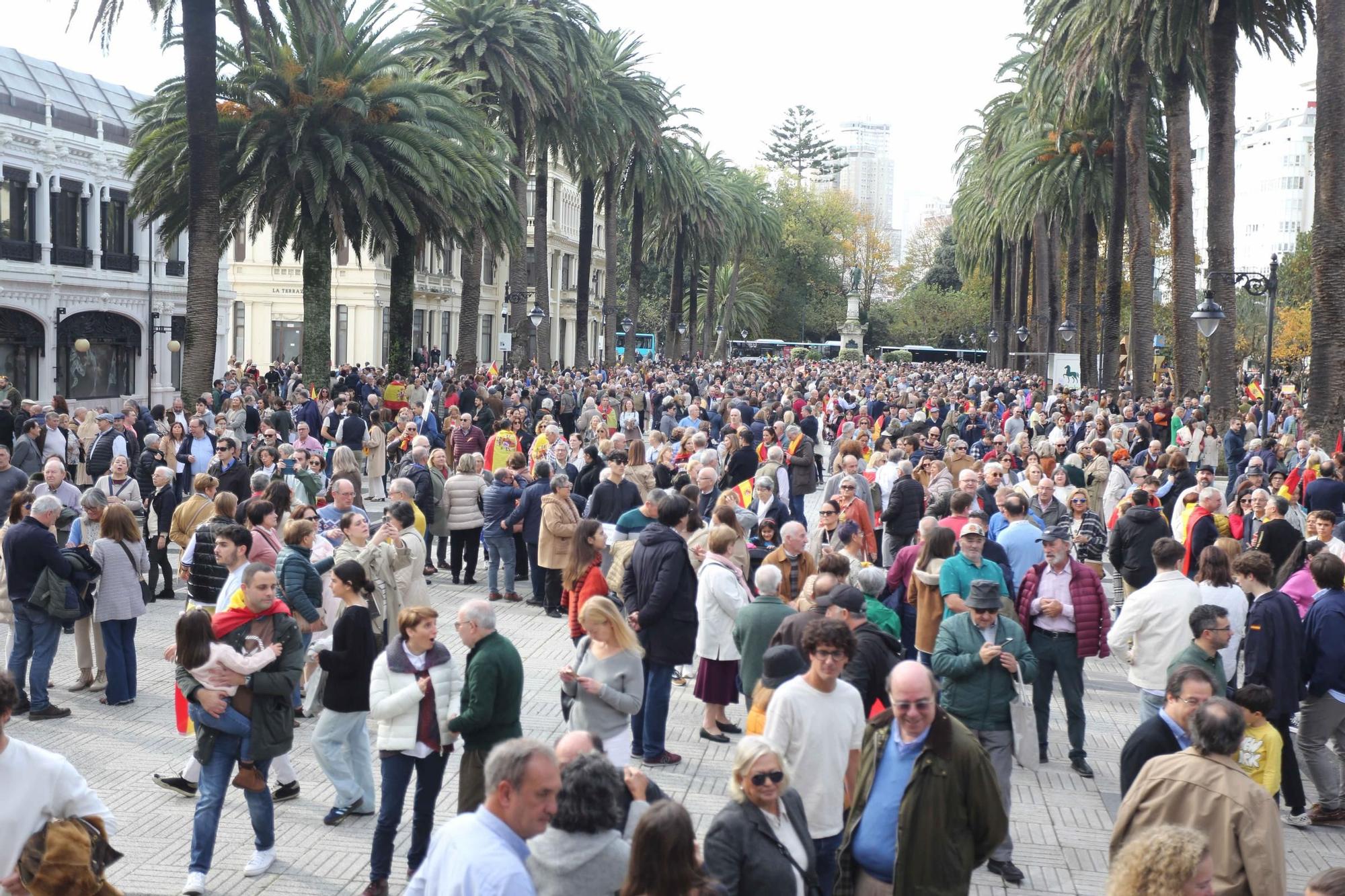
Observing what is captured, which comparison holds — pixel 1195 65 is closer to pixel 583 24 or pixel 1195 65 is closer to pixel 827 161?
pixel 583 24

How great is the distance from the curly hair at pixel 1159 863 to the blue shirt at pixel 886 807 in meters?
1.44

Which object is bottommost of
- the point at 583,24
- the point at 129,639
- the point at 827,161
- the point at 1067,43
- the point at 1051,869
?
the point at 1051,869

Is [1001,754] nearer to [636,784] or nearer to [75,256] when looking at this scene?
[636,784]

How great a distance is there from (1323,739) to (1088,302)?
44277mm

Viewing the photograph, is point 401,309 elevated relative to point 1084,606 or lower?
elevated

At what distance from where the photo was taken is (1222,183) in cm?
2869

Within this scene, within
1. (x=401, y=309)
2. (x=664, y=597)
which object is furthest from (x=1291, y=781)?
(x=401, y=309)

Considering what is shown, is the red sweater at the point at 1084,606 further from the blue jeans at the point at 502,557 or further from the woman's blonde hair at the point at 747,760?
the blue jeans at the point at 502,557

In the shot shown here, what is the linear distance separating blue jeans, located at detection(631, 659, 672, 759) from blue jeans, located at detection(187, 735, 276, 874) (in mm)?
2817

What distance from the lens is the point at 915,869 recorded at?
17.9 ft

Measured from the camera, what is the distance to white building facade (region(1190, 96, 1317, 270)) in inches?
5694

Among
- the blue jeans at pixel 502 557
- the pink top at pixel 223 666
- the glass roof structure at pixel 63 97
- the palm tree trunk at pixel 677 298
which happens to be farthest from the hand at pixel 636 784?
the palm tree trunk at pixel 677 298

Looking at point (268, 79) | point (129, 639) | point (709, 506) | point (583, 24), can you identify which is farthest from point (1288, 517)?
point (583, 24)

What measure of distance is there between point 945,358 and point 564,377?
291 feet
